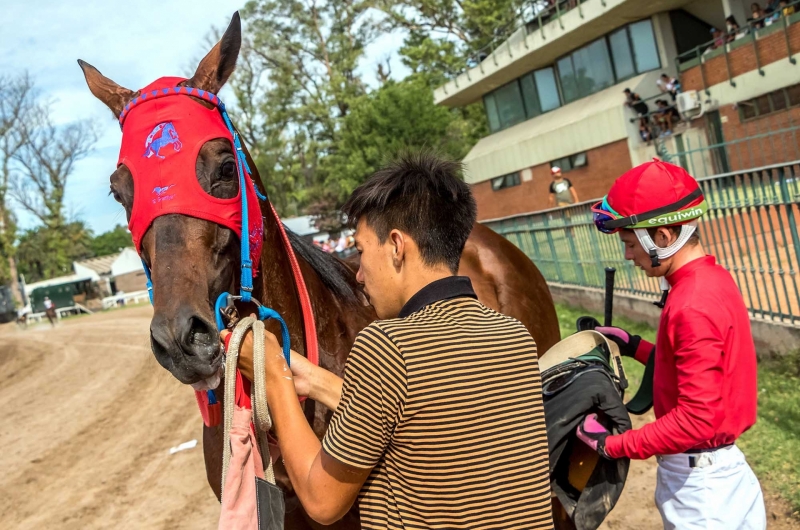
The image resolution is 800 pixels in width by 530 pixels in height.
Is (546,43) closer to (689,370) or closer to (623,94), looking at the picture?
(623,94)

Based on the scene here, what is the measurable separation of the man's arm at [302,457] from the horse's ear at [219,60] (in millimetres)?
1132

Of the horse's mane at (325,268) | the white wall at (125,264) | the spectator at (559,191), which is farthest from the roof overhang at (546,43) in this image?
the white wall at (125,264)

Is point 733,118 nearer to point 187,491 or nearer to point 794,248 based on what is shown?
point 794,248

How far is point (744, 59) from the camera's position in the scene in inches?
688

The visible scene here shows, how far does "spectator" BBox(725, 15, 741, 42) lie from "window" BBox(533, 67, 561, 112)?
8.56 meters

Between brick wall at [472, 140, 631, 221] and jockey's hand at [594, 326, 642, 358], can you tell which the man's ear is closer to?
jockey's hand at [594, 326, 642, 358]

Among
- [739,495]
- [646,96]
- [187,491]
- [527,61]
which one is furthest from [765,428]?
[527,61]

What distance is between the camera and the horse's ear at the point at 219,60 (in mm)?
2566

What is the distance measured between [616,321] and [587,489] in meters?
6.64

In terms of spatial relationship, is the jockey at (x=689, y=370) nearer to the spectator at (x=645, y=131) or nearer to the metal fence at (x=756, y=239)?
the metal fence at (x=756, y=239)

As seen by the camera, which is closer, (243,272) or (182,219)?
(182,219)

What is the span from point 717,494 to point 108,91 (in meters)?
2.59

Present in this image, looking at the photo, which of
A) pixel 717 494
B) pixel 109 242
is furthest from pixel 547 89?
pixel 109 242

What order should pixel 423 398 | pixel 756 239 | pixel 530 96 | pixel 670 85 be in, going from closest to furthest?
1. pixel 423 398
2. pixel 756 239
3. pixel 670 85
4. pixel 530 96
